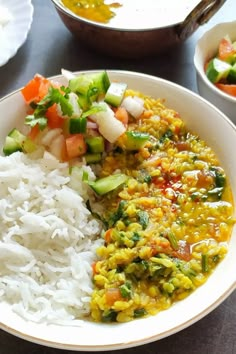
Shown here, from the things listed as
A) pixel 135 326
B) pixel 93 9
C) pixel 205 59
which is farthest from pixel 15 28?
pixel 135 326

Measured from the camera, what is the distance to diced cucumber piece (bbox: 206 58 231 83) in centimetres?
231

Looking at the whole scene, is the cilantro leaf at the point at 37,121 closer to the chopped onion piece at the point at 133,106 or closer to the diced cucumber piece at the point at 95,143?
the diced cucumber piece at the point at 95,143

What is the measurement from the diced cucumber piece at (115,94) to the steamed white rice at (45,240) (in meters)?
0.28

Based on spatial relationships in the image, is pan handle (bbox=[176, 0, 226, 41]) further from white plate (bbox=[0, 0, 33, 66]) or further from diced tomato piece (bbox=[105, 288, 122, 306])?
diced tomato piece (bbox=[105, 288, 122, 306])

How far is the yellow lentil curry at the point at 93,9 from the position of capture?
251cm

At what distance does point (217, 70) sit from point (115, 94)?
1.65 feet

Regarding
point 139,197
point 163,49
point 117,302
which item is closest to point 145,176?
point 139,197

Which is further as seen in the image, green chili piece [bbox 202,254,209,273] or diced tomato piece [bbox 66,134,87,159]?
diced tomato piece [bbox 66,134,87,159]

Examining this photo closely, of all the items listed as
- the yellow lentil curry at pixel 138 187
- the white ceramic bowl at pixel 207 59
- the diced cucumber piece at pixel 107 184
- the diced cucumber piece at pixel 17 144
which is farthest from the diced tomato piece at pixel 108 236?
the white ceramic bowl at pixel 207 59

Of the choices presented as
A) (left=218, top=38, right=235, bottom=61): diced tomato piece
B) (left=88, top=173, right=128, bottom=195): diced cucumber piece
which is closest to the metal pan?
(left=218, top=38, right=235, bottom=61): diced tomato piece

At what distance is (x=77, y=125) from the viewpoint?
1.96m

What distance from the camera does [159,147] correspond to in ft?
6.72

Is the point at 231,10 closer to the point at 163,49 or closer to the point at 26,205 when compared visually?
the point at 163,49

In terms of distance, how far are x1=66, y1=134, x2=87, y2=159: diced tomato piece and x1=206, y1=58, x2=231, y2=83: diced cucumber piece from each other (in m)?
0.67
